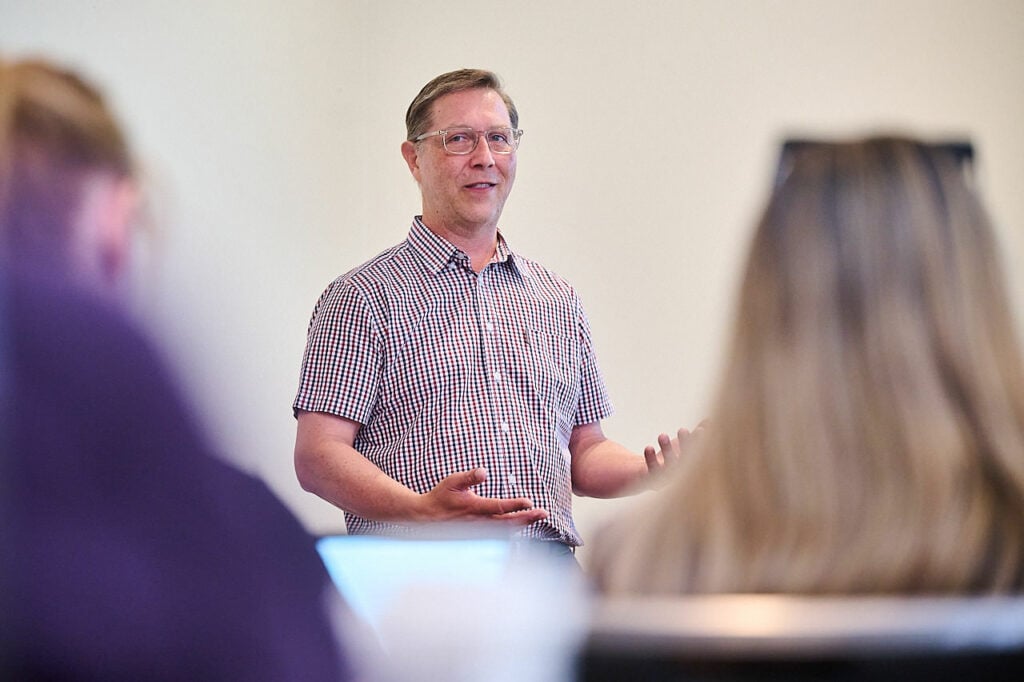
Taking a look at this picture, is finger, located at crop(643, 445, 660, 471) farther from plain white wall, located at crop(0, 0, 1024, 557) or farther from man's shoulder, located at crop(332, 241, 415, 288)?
plain white wall, located at crop(0, 0, 1024, 557)

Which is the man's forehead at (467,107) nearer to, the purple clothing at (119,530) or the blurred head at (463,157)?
the blurred head at (463,157)

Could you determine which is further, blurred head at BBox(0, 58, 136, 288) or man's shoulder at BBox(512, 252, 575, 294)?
man's shoulder at BBox(512, 252, 575, 294)

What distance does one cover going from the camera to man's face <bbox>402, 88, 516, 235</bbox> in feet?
8.46

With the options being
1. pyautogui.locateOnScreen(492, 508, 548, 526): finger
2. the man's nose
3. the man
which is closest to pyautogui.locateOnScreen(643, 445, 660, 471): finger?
the man

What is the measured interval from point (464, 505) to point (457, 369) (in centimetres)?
40

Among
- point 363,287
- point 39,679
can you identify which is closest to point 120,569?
point 39,679

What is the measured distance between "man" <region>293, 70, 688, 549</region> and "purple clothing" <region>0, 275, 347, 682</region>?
137 centimetres

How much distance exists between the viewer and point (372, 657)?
0.81 metres

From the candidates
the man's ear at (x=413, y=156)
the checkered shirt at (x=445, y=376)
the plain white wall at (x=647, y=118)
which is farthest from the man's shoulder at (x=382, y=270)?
the plain white wall at (x=647, y=118)

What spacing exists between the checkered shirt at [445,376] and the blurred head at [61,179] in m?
1.55

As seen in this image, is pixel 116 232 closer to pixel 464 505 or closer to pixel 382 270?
pixel 464 505

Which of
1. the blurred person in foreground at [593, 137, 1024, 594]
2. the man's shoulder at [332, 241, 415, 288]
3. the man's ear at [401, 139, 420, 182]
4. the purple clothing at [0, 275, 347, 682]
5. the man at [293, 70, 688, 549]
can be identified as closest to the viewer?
the purple clothing at [0, 275, 347, 682]

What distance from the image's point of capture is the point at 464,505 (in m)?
2.13

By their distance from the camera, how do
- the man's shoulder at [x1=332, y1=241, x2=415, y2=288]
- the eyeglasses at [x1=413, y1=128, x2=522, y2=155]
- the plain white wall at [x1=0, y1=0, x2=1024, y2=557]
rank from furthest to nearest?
the plain white wall at [x1=0, y1=0, x2=1024, y2=557], the eyeglasses at [x1=413, y1=128, x2=522, y2=155], the man's shoulder at [x1=332, y1=241, x2=415, y2=288]
